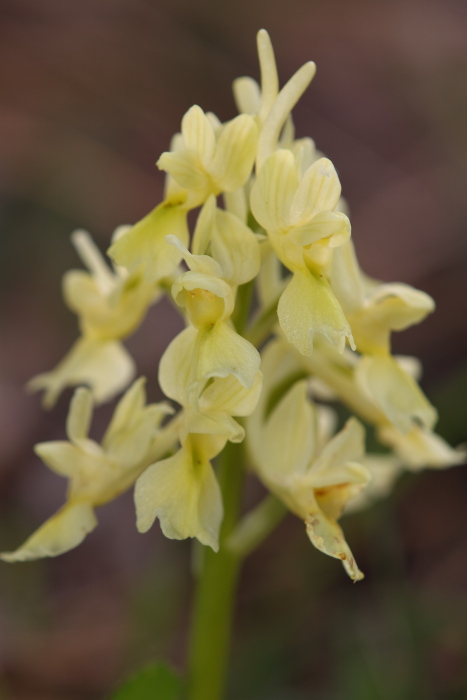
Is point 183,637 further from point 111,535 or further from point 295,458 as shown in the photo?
point 295,458

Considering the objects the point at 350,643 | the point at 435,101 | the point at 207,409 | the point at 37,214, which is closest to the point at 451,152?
the point at 435,101

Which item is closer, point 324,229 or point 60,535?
point 324,229

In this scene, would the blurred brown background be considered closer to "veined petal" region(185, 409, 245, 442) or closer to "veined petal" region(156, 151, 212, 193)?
"veined petal" region(185, 409, 245, 442)

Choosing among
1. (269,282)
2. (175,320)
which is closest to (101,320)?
(269,282)

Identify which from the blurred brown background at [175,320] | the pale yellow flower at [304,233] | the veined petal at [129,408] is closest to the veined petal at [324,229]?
the pale yellow flower at [304,233]

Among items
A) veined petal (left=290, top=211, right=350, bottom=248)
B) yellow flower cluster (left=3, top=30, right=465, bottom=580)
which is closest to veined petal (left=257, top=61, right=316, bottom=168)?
yellow flower cluster (left=3, top=30, right=465, bottom=580)

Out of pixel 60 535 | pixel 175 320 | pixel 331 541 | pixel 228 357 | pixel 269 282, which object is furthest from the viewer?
pixel 175 320

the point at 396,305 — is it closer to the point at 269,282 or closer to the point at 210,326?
the point at 269,282

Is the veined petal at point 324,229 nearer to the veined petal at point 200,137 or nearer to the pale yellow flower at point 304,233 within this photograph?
the pale yellow flower at point 304,233
